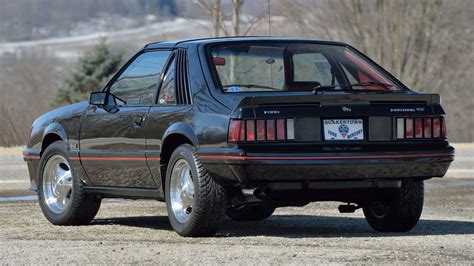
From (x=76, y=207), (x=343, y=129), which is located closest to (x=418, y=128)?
(x=343, y=129)

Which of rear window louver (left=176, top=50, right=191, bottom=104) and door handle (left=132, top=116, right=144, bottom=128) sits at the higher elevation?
rear window louver (left=176, top=50, right=191, bottom=104)

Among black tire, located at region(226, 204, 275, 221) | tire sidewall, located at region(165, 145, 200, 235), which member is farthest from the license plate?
black tire, located at region(226, 204, 275, 221)

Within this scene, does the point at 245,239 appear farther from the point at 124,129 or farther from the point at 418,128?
the point at 124,129

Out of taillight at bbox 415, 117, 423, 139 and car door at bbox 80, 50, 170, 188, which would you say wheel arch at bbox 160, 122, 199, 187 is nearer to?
car door at bbox 80, 50, 170, 188

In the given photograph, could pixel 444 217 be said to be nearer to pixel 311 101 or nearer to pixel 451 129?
pixel 311 101

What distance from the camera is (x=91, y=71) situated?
47500 mm

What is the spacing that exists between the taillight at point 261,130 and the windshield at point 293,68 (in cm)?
73

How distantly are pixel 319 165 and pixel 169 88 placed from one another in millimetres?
1602

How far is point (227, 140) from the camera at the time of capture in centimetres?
882

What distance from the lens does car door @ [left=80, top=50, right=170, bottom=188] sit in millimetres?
10031

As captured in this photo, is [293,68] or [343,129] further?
[293,68]

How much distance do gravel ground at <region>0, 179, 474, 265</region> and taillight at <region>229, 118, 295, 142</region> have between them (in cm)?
72

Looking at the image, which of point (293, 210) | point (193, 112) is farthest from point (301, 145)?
point (293, 210)

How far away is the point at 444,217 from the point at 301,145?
3.05m
